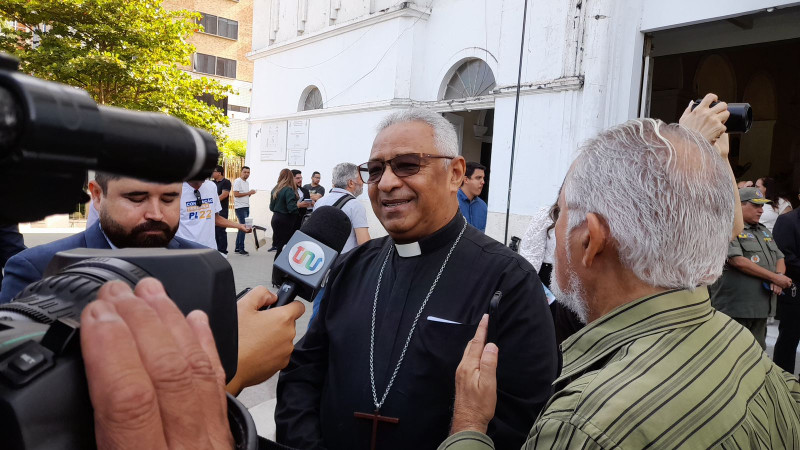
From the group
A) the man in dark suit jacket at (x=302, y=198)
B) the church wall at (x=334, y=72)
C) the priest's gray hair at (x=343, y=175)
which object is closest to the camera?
the priest's gray hair at (x=343, y=175)

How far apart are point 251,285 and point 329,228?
25.3 ft

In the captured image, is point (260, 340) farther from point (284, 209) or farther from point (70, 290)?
point (284, 209)

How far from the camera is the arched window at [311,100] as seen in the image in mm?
15000

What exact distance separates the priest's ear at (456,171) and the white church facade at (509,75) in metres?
6.48

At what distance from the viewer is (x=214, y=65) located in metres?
30.0

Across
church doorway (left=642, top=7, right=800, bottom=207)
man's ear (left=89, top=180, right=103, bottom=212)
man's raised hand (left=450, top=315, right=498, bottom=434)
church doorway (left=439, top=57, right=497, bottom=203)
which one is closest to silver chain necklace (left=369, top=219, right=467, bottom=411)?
man's raised hand (left=450, top=315, right=498, bottom=434)

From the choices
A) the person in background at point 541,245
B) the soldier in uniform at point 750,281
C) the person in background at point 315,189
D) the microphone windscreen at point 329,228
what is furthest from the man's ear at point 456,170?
the person in background at point 315,189

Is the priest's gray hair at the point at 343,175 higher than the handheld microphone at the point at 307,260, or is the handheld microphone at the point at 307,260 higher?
the priest's gray hair at the point at 343,175

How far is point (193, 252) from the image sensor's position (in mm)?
801

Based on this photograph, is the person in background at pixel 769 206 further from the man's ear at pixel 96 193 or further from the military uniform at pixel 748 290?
the man's ear at pixel 96 193

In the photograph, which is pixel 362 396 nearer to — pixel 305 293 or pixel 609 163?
pixel 305 293

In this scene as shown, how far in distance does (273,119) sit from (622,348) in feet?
51.4

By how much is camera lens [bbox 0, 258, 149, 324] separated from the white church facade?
834 centimetres

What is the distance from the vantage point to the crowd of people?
0.64m
